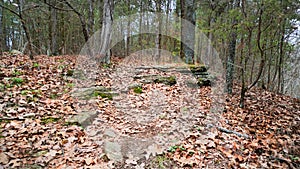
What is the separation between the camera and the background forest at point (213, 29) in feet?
16.6

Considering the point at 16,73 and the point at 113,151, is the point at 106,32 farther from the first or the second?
the point at 113,151

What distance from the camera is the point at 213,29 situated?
19.5 feet

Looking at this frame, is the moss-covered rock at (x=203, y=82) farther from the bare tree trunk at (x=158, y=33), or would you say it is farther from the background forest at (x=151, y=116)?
the bare tree trunk at (x=158, y=33)

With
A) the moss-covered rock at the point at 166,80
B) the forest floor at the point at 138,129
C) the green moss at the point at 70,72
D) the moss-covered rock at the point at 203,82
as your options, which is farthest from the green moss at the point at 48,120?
the moss-covered rock at the point at 203,82

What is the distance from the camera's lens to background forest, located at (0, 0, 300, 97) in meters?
5.05

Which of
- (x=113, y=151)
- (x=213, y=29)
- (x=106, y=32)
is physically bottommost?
(x=113, y=151)

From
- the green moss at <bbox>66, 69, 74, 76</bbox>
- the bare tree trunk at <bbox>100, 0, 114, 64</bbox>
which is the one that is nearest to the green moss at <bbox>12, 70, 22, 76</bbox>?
the green moss at <bbox>66, 69, 74, 76</bbox>

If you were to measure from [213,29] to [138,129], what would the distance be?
3634 millimetres

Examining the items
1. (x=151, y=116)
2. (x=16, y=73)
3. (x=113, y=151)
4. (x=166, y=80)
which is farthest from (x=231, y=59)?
(x=16, y=73)

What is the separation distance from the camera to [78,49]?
1806cm

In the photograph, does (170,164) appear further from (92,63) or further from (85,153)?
(92,63)

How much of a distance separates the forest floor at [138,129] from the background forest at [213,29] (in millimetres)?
1279

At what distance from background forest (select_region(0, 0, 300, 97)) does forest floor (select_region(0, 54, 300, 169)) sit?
128 centimetres

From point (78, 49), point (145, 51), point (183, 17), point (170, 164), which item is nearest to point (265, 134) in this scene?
point (170, 164)
